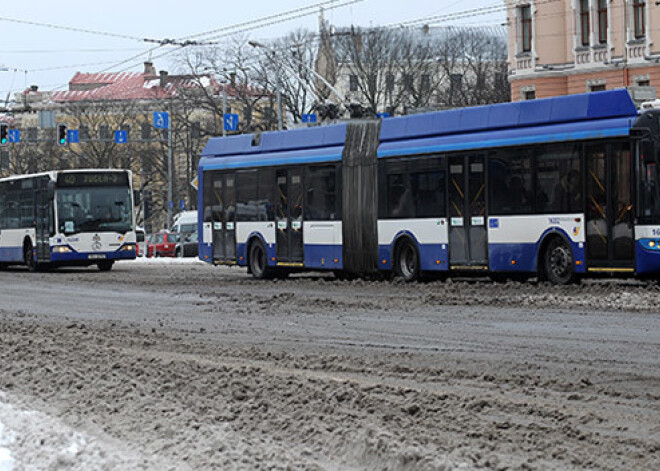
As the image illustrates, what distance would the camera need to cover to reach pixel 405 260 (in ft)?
90.2

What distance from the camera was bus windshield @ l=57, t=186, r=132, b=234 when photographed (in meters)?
41.3

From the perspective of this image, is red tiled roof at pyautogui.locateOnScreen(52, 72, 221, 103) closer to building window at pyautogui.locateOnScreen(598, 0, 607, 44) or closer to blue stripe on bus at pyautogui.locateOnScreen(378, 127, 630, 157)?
building window at pyautogui.locateOnScreen(598, 0, 607, 44)

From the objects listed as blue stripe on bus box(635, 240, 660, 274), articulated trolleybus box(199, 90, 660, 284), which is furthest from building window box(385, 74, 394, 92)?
blue stripe on bus box(635, 240, 660, 274)

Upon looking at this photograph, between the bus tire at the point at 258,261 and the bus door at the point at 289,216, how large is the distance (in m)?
0.70

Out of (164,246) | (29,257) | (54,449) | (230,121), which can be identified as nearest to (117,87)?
(164,246)

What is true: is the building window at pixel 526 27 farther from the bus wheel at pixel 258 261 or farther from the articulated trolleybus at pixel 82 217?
the bus wheel at pixel 258 261

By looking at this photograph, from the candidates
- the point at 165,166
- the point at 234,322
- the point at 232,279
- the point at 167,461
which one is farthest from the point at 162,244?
the point at 167,461

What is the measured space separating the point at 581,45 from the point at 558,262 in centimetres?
3953

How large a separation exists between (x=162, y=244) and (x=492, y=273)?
4597cm

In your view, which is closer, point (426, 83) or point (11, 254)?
point (11, 254)

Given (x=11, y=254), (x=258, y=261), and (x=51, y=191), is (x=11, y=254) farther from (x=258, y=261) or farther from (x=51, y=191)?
(x=258, y=261)

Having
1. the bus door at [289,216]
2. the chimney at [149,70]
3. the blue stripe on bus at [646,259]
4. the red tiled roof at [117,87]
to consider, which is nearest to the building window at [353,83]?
the red tiled roof at [117,87]

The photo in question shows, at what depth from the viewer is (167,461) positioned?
27.4 ft

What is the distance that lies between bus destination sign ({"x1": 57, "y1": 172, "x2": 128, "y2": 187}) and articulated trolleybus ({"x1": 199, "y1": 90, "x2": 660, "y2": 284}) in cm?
829
